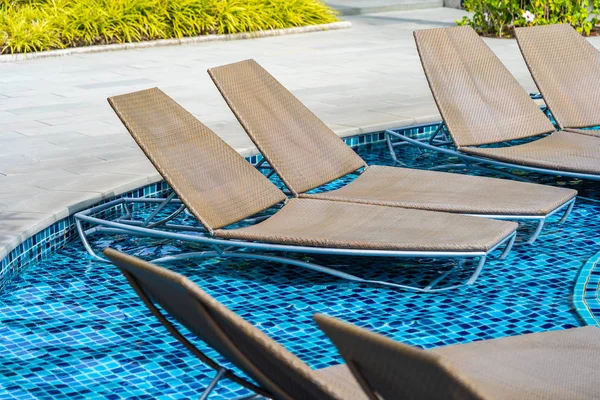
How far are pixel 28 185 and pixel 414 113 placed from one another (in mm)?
3371

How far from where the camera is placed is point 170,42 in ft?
43.2

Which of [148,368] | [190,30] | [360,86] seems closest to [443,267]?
[148,368]

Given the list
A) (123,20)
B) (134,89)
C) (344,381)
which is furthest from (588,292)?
(123,20)

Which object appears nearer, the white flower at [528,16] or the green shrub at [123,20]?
the green shrub at [123,20]

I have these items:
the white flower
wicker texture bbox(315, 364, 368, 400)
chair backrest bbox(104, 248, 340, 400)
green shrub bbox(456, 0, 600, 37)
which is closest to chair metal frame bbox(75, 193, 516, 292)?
wicker texture bbox(315, 364, 368, 400)

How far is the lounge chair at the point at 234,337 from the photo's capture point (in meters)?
2.29

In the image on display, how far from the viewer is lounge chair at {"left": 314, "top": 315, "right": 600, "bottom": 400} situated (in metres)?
1.98

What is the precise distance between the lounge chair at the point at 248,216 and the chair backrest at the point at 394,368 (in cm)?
230

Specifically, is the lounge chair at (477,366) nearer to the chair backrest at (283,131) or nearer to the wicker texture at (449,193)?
the wicker texture at (449,193)

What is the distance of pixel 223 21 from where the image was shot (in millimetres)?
13719

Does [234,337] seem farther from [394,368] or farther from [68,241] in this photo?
[68,241]

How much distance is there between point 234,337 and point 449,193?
308cm

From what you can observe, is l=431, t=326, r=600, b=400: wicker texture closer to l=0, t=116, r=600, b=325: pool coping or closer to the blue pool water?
the blue pool water

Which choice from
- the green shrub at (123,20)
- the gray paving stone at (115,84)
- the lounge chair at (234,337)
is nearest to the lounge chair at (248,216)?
the lounge chair at (234,337)
